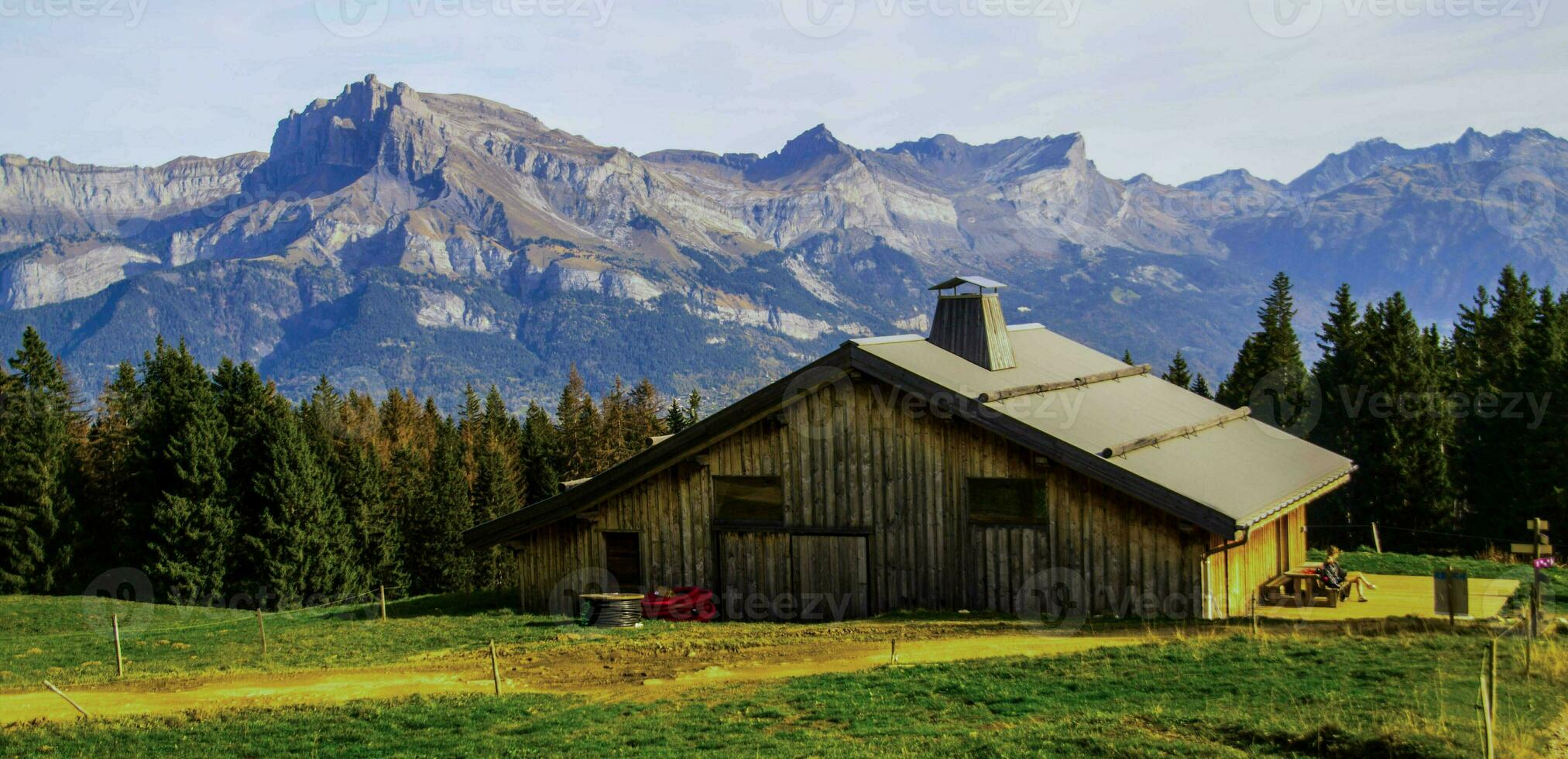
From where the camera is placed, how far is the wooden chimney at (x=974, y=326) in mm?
30703

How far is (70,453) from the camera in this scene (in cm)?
6219

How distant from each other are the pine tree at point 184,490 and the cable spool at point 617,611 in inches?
1610

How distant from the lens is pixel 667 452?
93.2 feet

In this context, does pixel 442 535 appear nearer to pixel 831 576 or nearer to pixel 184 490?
pixel 184 490

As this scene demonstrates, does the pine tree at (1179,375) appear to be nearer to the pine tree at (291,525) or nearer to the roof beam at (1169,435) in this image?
the roof beam at (1169,435)

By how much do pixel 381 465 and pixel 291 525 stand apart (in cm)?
1836

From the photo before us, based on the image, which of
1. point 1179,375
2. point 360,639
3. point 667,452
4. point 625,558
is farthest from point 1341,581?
point 1179,375

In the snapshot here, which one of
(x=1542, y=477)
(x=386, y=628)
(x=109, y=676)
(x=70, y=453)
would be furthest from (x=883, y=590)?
(x=70, y=453)

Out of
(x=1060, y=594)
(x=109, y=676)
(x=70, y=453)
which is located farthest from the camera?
(x=70, y=453)

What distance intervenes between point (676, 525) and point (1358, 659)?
1682cm

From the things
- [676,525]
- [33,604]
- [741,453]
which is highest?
[741,453]

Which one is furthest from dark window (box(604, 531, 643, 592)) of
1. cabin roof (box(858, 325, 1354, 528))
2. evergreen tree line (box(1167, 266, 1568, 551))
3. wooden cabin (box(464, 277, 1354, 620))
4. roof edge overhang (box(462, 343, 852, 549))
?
evergreen tree line (box(1167, 266, 1568, 551))

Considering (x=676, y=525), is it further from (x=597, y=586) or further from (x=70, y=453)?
A: (x=70, y=453)

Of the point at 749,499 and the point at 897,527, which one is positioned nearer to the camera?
the point at 897,527
